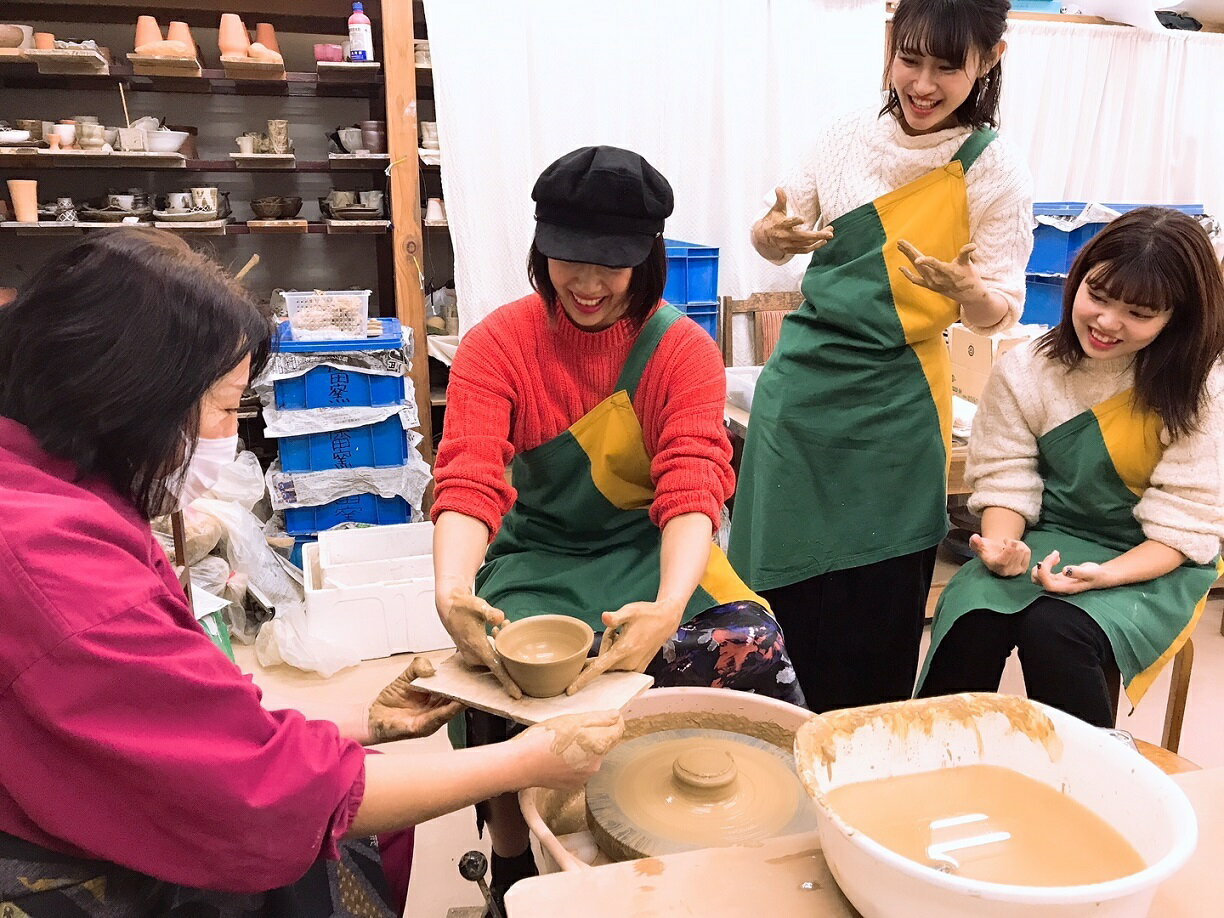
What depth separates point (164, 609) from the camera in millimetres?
929

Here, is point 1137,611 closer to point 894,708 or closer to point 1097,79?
point 894,708

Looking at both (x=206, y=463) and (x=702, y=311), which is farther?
(x=702, y=311)

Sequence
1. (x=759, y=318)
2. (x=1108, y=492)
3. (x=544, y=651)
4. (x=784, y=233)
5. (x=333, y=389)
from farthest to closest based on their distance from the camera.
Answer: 1. (x=759, y=318)
2. (x=333, y=389)
3. (x=784, y=233)
4. (x=1108, y=492)
5. (x=544, y=651)

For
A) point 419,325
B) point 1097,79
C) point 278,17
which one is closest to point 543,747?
point 419,325

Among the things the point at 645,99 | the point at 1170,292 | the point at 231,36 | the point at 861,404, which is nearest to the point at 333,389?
the point at 231,36

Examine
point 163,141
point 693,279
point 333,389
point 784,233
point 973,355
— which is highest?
point 163,141

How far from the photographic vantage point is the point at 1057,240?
387cm

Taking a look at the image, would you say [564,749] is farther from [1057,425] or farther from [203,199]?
[203,199]

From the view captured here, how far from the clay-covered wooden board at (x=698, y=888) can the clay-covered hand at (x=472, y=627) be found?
1.45 feet

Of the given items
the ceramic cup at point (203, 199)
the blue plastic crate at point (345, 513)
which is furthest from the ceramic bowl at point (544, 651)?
the ceramic cup at point (203, 199)

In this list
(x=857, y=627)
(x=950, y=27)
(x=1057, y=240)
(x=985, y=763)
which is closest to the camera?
(x=985, y=763)

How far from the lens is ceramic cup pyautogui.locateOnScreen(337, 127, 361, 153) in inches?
151

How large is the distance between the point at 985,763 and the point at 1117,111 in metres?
4.56

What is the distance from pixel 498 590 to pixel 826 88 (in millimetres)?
3275
